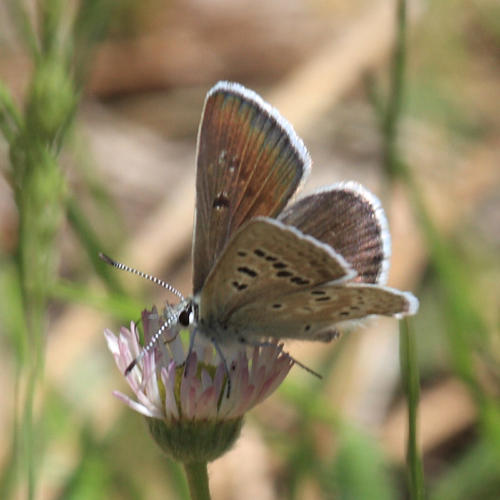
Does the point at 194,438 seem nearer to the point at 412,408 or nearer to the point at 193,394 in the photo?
the point at 193,394

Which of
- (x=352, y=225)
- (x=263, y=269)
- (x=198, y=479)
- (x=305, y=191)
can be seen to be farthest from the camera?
(x=305, y=191)

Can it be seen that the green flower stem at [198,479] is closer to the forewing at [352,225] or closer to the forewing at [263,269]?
the forewing at [263,269]

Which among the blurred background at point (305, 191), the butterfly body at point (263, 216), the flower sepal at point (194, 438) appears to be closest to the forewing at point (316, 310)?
the butterfly body at point (263, 216)

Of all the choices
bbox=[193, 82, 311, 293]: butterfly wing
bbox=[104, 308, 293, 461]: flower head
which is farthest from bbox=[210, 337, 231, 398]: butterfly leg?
bbox=[193, 82, 311, 293]: butterfly wing

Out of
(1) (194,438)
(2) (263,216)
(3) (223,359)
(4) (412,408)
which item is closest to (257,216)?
(2) (263,216)

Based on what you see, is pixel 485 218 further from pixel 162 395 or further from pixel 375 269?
pixel 162 395
